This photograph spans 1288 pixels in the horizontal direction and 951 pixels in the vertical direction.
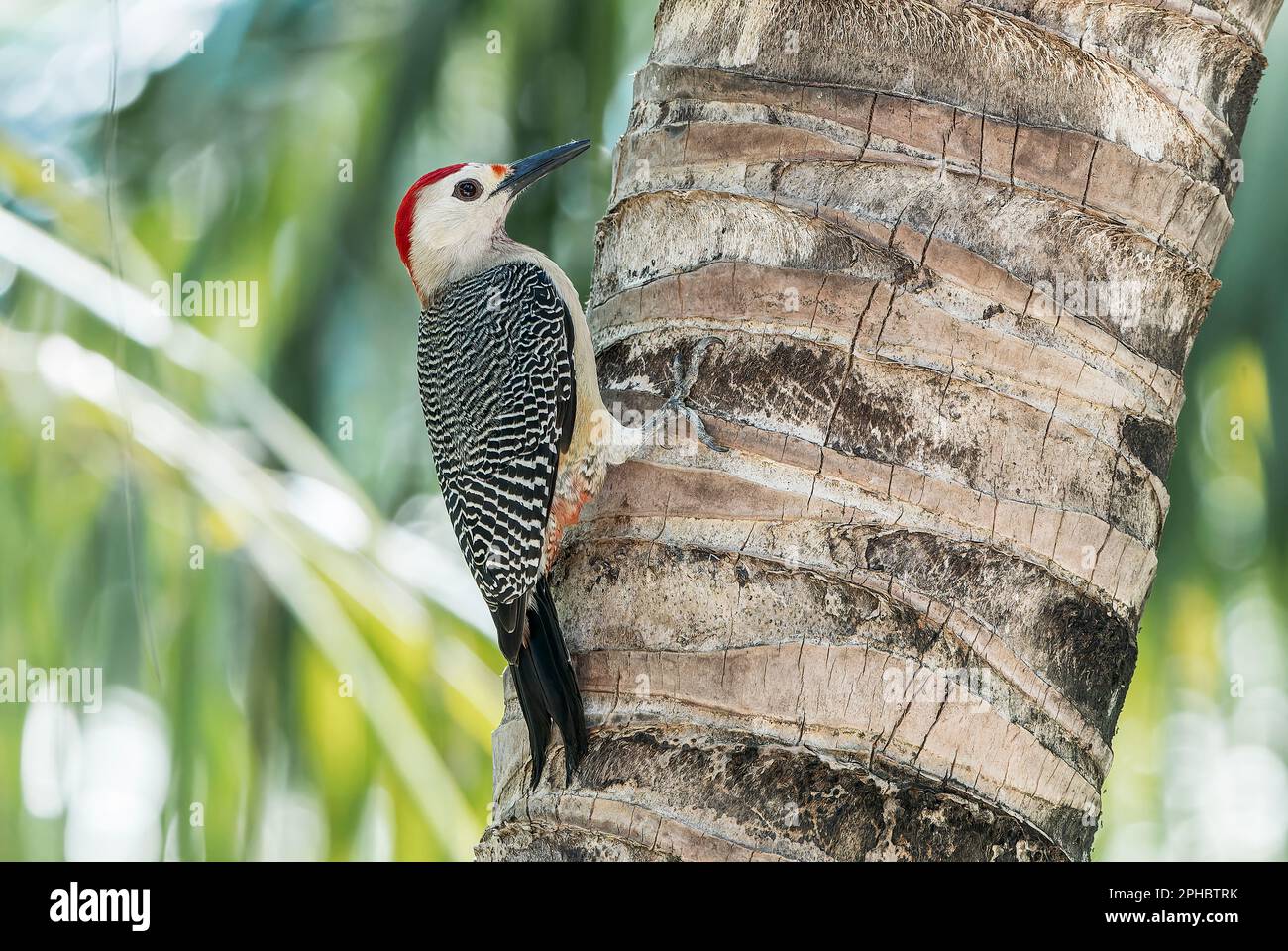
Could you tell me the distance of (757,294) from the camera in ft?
7.89

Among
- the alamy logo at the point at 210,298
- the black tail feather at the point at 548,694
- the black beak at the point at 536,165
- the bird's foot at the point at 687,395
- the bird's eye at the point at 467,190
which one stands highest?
the bird's eye at the point at 467,190

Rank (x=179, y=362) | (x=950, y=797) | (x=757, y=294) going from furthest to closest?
(x=179, y=362) → (x=757, y=294) → (x=950, y=797)

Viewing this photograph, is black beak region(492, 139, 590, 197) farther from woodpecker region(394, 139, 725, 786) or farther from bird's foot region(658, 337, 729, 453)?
bird's foot region(658, 337, 729, 453)

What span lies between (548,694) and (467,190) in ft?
7.22

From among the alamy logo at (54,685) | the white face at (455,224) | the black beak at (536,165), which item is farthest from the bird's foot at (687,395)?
the alamy logo at (54,685)

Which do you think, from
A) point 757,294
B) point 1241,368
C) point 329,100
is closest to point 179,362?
point 329,100

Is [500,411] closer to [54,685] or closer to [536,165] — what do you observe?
[536,165]

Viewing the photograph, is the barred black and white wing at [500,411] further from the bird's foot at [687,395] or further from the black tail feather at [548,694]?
the bird's foot at [687,395]

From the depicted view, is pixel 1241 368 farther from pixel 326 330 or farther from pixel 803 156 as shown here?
pixel 326 330

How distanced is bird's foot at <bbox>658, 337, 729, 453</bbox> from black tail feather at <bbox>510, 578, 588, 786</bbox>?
51 centimetres

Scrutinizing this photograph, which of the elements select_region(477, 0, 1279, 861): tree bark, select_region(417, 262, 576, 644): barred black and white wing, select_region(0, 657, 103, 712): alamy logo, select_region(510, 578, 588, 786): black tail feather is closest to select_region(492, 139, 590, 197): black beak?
select_region(417, 262, 576, 644): barred black and white wing

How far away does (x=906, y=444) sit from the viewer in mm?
2225

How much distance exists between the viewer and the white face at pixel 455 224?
4.15m
